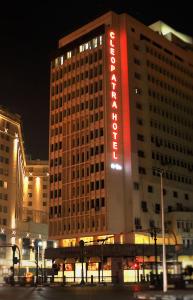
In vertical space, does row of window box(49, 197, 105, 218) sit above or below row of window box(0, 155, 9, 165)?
below

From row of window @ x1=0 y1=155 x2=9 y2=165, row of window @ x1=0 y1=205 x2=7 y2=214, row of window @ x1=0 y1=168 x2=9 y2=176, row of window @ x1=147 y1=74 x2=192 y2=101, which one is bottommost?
row of window @ x1=0 y1=205 x2=7 y2=214

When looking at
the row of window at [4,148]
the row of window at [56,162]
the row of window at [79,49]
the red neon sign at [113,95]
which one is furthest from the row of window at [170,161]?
the row of window at [4,148]

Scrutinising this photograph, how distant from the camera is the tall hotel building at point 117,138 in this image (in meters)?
102

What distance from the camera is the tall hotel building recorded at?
102 metres

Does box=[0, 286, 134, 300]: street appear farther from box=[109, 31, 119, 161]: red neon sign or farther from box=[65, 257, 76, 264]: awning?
box=[109, 31, 119, 161]: red neon sign

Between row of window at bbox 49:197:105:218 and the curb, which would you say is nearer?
the curb

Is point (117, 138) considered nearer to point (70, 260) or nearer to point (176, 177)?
point (176, 177)

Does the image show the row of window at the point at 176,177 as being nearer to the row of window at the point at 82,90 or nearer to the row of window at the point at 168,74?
the row of window at the point at 82,90

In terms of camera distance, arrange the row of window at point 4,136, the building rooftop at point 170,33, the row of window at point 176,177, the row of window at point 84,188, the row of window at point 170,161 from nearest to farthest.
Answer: the row of window at point 84,188, the row of window at point 176,177, the row of window at point 170,161, the building rooftop at point 170,33, the row of window at point 4,136

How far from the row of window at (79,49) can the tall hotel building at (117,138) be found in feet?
0.78

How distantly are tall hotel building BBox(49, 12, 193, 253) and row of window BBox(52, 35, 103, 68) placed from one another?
0.24 metres

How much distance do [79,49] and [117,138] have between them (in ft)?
81.6

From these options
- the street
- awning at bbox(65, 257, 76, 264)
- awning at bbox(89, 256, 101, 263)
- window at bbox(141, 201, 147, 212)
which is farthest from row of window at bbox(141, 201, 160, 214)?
the street

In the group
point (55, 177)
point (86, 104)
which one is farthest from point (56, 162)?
point (86, 104)
